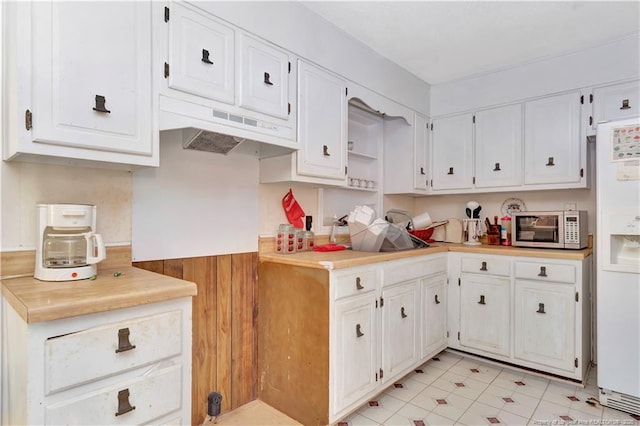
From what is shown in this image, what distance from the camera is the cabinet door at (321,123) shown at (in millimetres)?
2177

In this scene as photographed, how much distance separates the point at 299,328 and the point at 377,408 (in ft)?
2.51

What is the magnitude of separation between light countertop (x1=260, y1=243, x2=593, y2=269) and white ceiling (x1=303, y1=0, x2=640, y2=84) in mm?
1560

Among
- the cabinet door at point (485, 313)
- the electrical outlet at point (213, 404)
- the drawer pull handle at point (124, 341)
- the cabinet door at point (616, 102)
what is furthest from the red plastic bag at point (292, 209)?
the cabinet door at point (616, 102)

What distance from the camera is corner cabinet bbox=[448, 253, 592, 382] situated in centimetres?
249

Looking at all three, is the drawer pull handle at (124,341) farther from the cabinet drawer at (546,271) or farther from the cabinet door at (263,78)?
the cabinet drawer at (546,271)

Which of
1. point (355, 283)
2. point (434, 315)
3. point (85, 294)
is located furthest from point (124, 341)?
point (434, 315)

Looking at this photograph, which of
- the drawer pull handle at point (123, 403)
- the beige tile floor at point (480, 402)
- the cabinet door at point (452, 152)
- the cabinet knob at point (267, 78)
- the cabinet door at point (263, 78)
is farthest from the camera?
the cabinet door at point (452, 152)

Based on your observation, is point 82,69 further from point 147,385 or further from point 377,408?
point 377,408

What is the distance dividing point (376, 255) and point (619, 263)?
5.02ft

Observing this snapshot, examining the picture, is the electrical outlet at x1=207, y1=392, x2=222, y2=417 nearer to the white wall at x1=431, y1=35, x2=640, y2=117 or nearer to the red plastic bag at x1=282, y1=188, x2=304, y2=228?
the red plastic bag at x1=282, y1=188, x2=304, y2=228

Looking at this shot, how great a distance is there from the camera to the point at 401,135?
3.31m

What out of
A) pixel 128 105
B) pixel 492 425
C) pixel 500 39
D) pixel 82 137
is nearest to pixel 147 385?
pixel 82 137

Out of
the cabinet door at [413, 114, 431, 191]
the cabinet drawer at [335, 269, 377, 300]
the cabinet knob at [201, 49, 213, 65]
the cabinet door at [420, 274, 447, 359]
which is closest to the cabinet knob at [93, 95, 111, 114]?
the cabinet knob at [201, 49, 213, 65]

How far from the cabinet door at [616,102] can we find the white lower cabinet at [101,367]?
10.4 ft
